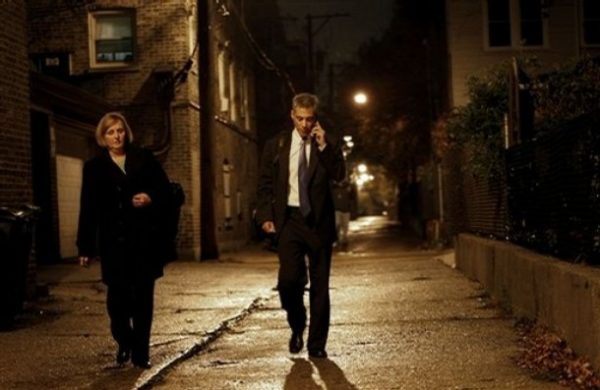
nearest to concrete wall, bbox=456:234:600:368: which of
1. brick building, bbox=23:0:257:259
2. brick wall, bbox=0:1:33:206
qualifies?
brick wall, bbox=0:1:33:206

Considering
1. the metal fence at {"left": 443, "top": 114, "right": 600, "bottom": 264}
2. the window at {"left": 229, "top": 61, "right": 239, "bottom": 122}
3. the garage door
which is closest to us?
the metal fence at {"left": 443, "top": 114, "right": 600, "bottom": 264}

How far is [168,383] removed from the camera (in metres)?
5.63

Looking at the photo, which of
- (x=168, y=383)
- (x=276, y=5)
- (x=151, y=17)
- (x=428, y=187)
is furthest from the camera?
(x=276, y=5)

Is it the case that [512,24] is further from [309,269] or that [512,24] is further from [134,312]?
[134,312]

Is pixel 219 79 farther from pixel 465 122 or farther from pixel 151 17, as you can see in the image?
pixel 465 122

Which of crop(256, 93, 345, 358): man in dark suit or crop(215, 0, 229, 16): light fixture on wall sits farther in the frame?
crop(215, 0, 229, 16): light fixture on wall

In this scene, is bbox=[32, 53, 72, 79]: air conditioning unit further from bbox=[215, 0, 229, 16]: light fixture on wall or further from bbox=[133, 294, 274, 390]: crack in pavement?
bbox=[133, 294, 274, 390]: crack in pavement

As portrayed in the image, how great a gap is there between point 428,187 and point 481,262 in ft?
65.0

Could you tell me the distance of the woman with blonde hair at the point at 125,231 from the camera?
233 inches

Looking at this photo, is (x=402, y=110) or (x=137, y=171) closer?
(x=137, y=171)

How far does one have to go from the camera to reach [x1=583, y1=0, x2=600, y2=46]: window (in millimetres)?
23781

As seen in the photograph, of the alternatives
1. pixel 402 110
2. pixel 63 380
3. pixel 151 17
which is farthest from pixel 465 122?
pixel 402 110

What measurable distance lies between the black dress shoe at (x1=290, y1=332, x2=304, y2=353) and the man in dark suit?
0.67 feet

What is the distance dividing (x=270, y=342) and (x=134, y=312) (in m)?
1.55
